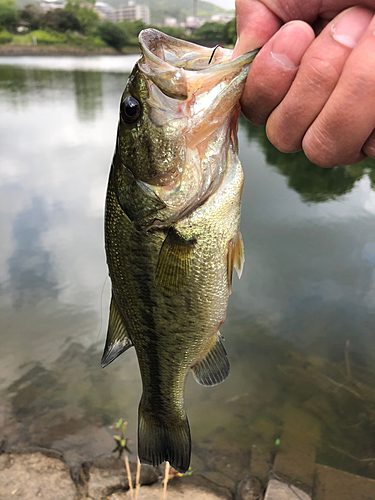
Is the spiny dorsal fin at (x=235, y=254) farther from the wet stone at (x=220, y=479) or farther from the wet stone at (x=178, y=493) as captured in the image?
the wet stone at (x=220, y=479)

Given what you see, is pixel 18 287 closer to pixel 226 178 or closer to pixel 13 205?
pixel 13 205

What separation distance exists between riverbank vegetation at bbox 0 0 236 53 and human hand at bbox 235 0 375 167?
184 feet

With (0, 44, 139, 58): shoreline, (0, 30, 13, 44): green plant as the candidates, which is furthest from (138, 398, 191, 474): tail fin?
(0, 30, 13, 44): green plant

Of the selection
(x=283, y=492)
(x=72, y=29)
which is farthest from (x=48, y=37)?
(x=283, y=492)

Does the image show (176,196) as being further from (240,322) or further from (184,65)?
(240,322)

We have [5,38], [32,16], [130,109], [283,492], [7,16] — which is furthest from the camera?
[32,16]

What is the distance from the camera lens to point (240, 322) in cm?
576

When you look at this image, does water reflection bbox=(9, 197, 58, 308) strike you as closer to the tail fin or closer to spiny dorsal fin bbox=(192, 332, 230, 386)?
the tail fin

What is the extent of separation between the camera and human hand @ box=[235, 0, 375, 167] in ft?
3.37

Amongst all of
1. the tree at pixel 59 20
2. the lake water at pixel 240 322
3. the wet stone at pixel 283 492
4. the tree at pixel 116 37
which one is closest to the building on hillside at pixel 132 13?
the tree at pixel 59 20

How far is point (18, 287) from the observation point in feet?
20.8

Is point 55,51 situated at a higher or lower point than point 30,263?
lower

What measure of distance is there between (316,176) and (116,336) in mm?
10979

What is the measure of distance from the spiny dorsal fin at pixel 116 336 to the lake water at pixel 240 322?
253 centimetres
